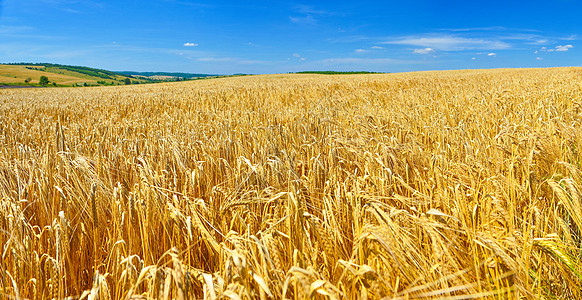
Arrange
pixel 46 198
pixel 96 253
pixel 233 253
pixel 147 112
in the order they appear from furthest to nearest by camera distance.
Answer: pixel 147 112 < pixel 46 198 < pixel 96 253 < pixel 233 253

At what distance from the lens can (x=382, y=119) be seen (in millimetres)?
4016

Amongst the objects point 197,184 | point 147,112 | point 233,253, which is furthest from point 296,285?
point 147,112

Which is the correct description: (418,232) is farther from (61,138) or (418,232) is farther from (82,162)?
(61,138)

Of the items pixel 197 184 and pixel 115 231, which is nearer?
pixel 115 231

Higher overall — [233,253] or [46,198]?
[233,253]

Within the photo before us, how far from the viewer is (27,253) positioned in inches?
48.8

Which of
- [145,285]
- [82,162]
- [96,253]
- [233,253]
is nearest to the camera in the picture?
[233,253]

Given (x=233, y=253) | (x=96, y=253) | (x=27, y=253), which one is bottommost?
(x=96, y=253)

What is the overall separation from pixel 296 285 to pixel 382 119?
339 centimetres

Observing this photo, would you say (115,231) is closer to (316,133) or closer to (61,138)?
(61,138)

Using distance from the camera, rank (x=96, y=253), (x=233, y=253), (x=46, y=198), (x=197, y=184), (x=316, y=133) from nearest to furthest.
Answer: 1. (x=233, y=253)
2. (x=96, y=253)
3. (x=46, y=198)
4. (x=197, y=184)
5. (x=316, y=133)

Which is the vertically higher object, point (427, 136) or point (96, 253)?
point (427, 136)

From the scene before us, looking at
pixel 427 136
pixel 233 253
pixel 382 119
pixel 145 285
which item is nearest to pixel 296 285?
pixel 233 253

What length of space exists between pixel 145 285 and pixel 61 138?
7.59ft
